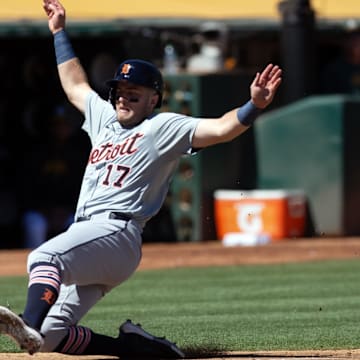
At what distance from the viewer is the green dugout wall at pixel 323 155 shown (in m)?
14.7

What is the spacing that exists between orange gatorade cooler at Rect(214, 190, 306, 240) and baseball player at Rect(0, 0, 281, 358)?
831 centimetres

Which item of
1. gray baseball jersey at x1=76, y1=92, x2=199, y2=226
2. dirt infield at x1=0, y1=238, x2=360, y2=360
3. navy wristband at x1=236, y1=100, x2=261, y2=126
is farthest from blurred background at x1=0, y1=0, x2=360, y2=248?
navy wristband at x1=236, y1=100, x2=261, y2=126

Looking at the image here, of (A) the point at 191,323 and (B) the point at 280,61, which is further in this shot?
(B) the point at 280,61

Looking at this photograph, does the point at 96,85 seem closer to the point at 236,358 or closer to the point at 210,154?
the point at 210,154

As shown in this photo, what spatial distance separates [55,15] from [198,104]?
7676 millimetres

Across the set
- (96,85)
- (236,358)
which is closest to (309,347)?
(236,358)

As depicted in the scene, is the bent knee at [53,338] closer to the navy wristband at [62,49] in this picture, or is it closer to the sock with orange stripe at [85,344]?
the sock with orange stripe at [85,344]

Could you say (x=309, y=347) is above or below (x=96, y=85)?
below

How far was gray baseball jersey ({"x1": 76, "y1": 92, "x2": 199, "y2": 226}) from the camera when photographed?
6199 millimetres

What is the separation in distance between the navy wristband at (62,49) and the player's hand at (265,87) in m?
1.49

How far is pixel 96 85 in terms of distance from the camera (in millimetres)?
15773

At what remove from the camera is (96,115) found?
6656 mm

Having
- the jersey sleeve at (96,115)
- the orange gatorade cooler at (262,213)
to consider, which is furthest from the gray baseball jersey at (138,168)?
the orange gatorade cooler at (262,213)

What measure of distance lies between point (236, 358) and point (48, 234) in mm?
9122
